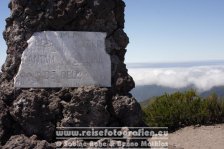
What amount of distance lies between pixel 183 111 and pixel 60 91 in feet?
23.5

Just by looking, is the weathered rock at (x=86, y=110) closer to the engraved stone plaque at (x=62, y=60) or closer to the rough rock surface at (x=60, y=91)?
the rough rock surface at (x=60, y=91)

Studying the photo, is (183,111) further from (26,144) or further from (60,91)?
(26,144)

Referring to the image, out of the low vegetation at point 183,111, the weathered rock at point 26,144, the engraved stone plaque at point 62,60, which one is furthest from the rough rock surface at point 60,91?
the low vegetation at point 183,111

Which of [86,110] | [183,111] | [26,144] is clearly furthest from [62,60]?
[183,111]

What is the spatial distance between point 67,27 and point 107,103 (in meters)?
1.39

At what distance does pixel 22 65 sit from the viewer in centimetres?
688

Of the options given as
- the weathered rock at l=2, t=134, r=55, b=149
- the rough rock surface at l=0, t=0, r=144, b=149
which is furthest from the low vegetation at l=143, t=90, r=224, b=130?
the weathered rock at l=2, t=134, r=55, b=149

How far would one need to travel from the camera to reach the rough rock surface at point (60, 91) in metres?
6.72

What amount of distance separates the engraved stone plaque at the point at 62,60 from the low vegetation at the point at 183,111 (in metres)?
6.37

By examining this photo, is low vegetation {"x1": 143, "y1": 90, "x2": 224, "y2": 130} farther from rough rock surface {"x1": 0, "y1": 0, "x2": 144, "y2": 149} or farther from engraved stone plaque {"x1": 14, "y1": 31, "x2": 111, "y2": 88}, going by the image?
engraved stone plaque {"x1": 14, "y1": 31, "x2": 111, "y2": 88}

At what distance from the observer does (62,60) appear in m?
6.93

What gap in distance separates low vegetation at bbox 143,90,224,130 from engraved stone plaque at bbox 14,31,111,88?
6.37m

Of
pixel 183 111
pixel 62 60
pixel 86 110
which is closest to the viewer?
pixel 86 110

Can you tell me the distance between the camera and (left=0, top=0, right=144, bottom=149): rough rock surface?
6719 millimetres
